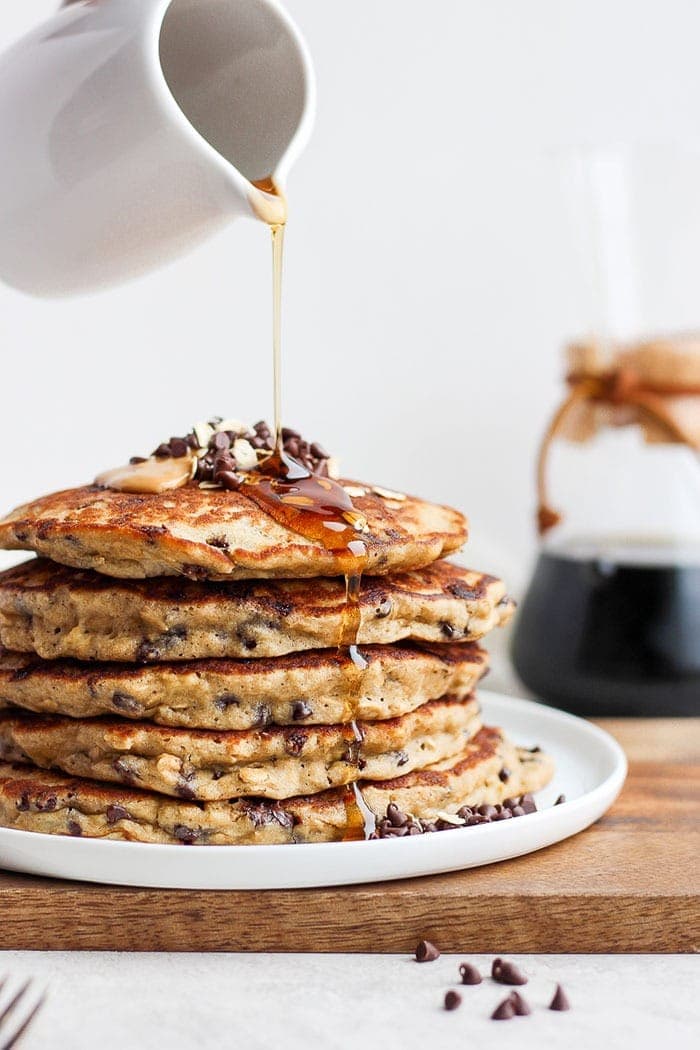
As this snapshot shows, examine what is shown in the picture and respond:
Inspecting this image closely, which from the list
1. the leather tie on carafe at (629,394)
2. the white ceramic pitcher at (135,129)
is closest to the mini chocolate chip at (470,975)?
the white ceramic pitcher at (135,129)

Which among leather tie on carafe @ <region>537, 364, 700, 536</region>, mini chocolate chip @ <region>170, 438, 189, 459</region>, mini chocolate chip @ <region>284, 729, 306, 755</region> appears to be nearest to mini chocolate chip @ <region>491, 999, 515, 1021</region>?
mini chocolate chip @ <region>284, 729, 306, 755</region>

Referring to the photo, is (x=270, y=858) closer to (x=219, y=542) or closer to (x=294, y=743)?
(x=294, y=743)

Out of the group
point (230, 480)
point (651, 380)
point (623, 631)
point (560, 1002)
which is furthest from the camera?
point (651, 380)

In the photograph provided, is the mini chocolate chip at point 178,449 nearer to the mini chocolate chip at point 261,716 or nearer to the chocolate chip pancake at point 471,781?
the mini chocolate chip at point 261,716

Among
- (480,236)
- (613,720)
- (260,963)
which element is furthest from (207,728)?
(480,236)

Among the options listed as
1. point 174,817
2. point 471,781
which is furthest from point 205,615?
point 471,781

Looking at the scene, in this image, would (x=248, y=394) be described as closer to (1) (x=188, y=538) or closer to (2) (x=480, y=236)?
(2) (x=480, y=236)

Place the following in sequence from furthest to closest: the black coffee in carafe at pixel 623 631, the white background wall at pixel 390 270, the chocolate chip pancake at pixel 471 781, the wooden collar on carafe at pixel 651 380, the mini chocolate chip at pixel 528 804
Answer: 1. the white background wall at pixel 390 270
2. the wooden collar on carafe at pixel 651 380
3. the black coffee in carafe at pixel 623 631
4. the mini chocolate chip at pixel 528 804
5. the chocolate chip pancake at pixel 471 781
